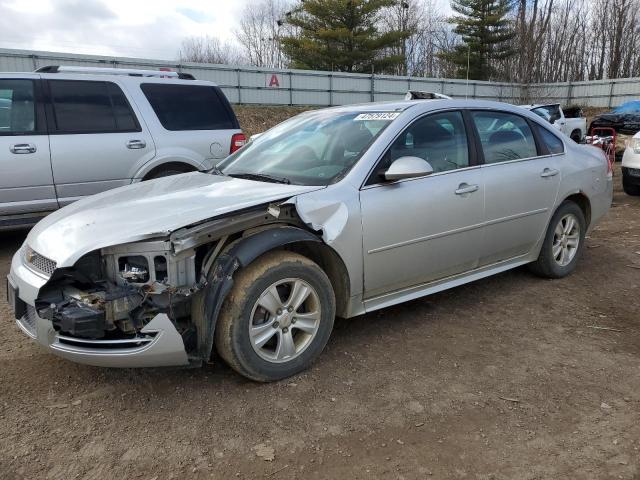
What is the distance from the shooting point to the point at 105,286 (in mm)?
2811

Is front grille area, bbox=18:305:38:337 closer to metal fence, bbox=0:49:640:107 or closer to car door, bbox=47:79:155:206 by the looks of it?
car door, bbox=47:79:155:206

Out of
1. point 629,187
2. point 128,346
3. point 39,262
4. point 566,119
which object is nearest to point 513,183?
point 128,346

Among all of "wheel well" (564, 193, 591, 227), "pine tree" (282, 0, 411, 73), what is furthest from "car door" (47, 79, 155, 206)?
"pine tree" (282, 0, 411, 73)

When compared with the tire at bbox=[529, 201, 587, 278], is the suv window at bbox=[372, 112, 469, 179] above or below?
above

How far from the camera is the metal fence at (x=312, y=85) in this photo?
20.7 meters

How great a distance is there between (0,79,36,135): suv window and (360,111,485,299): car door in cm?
418

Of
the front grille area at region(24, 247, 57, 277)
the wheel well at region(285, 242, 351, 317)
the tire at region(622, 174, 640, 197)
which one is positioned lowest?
the tire at region(622, 174, 640, 197)

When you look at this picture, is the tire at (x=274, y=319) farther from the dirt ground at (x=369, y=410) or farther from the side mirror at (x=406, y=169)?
the side mirror at (x=406, y=169)

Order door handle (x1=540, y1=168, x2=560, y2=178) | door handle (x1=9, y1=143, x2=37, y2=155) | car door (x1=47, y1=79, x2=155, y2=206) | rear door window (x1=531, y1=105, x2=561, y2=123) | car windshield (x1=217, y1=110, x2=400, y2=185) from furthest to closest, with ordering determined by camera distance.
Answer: rear door window (x1=531, y1=105, x2=561, y2=123) → car door (x1=47, y1=79, x2=155, y2=206) → door handle (x1=9, y1=143, x2=37, y2=155) → door handle (x1=540, y1=168, x2=560, y2=178) → car windshield (x1=217, y1=110, x2=400, y2=185)

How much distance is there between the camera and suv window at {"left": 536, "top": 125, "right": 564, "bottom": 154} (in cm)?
469

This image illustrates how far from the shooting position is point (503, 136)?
4.39 meters

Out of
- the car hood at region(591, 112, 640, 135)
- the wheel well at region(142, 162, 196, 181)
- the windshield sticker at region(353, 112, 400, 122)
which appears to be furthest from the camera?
the car hood at region(591, 112, 640, 135)

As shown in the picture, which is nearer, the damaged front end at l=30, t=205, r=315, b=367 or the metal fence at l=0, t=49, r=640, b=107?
the damaged front end at l=30, t=205, r=315, b=367

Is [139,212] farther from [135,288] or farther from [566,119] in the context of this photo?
[566,119]
